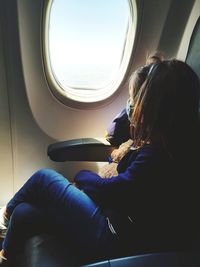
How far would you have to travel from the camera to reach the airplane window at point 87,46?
1366mm

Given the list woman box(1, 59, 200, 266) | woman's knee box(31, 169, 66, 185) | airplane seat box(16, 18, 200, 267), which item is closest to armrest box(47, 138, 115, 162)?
airplane seat box(16, 18, 200, 267)

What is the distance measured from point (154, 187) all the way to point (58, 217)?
12.6 inches

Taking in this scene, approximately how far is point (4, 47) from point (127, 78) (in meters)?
0.57

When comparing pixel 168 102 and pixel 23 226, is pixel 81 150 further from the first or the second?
pixel 168 102

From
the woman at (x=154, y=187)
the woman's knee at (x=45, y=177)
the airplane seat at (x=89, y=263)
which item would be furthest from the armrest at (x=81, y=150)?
the woman at (x=154, y=187)

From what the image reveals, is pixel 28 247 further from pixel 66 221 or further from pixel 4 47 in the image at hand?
pixel 4 47

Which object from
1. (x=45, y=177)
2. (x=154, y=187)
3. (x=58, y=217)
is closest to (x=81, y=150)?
(x=45, y=177)

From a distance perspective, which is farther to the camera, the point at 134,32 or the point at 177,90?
the point at 134,32

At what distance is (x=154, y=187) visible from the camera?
0.87 meters

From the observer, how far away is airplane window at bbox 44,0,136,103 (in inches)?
53.8

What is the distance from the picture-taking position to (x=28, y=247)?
3.18 ft

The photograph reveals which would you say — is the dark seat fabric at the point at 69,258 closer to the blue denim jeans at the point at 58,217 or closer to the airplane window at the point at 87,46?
the blue denim jeans at the point at 58,217

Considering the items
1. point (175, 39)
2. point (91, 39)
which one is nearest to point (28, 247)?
point (91, 39)

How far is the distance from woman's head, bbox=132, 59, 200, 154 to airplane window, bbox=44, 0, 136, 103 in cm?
58
